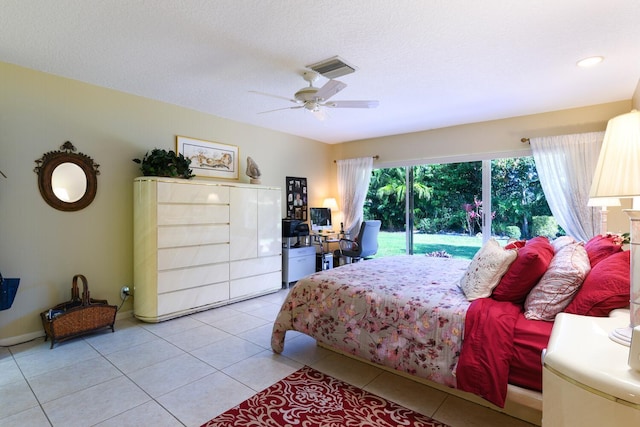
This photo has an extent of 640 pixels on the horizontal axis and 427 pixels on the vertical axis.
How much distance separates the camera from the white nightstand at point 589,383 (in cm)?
88

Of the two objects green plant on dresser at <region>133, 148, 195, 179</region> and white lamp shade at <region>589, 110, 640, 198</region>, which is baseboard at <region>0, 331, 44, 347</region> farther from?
Result: white lamp shade at <region>589, 110, 640, 198</region>

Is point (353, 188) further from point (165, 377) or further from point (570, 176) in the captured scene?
point (165, 377)

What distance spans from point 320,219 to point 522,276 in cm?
383

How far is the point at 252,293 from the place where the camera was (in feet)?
14.1

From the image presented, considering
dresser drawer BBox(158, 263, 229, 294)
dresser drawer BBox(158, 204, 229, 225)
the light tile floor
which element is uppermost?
dresser drawer BBox(158, 204, 229, 225)

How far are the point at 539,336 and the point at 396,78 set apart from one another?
7.91 ft

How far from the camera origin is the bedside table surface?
35.4 inches

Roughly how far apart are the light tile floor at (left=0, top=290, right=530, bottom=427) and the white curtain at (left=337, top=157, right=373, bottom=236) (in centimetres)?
295

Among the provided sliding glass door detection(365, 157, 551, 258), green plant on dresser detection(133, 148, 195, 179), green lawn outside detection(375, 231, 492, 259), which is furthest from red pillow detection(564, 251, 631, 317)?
green plant on dresser detection(133, 148, 195, 179)

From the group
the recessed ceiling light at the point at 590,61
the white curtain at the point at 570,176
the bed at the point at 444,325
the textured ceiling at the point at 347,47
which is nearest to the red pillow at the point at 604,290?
the bed at the point at 444,325

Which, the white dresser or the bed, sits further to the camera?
the white dresser

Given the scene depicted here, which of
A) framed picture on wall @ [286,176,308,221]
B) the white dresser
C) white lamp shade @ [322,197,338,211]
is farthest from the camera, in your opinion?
white lamp shade @ [322,197,338,211]

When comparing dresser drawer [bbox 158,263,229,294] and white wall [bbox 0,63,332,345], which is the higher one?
white wall [bbox 0,63,332,345]

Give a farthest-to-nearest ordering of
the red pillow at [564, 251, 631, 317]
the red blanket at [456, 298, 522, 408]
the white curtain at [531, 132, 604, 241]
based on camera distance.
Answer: the white curtain at [531, 132, 604, 241] → the red blanket at [456, 298, 522, 408] → the red pillow at [564, 251, 631, 317]
